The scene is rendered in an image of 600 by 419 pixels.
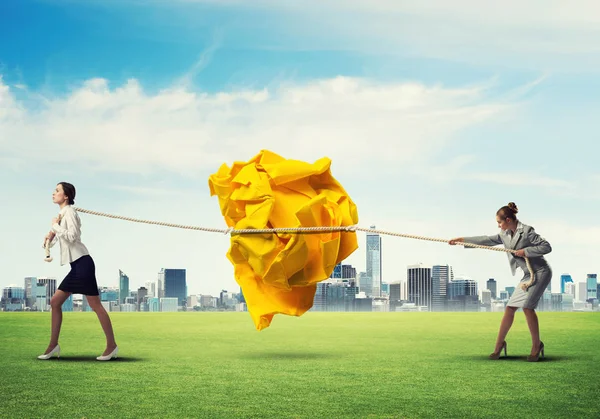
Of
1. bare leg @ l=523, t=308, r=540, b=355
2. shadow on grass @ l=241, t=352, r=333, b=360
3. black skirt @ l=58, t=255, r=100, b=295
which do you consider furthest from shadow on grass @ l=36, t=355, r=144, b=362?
bare leg @ l=523, t=308, r=540, b=355

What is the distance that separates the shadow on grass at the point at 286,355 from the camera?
914 centimetres

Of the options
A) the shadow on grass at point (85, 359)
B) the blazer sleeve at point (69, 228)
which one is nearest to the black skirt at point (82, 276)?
the blazer sleeve at point (69, 228)

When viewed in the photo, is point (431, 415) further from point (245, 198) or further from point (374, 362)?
point (374, 362)

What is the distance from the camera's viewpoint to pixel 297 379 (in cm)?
726

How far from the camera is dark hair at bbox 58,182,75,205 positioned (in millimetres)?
7921

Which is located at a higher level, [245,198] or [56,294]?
[245,198]

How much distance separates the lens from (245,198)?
562 centimetres

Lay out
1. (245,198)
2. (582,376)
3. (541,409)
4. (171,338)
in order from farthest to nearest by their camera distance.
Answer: (171,338) < (582,376) < (541,409) < (245,198)

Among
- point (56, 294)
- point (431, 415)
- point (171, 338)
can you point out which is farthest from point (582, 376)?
point (171, 338)

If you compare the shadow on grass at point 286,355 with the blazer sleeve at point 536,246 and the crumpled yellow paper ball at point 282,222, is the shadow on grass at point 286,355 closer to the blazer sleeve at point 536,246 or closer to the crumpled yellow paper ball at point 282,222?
the blazer sleeve at point 536,246

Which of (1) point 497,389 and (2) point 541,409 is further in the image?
(1) point 497,389

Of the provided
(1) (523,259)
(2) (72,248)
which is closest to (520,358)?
(1) (523,259)

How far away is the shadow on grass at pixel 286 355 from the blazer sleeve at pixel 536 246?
3.06 m

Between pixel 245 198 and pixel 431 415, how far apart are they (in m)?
2.39
